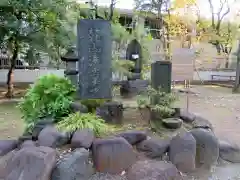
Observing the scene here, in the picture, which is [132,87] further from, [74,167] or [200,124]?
[74,167]

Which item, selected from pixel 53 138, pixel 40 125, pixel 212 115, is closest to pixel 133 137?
pixel 53 138

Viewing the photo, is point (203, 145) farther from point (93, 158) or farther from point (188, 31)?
Answer: point (188, 31)

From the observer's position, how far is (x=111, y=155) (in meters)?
3.28

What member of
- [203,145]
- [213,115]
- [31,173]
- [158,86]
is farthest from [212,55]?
[31,173]

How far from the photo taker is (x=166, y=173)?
10.6ft

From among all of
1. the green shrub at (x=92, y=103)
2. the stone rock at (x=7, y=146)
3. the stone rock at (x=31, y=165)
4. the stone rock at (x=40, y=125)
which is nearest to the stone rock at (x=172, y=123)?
the green shrub at (x=92, y=103)

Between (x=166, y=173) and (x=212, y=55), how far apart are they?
53.6 ft

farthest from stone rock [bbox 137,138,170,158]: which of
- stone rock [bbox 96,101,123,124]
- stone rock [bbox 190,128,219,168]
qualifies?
stone rock [bbox 96,101,123,124]

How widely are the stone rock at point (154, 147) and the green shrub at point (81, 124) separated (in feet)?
1.90

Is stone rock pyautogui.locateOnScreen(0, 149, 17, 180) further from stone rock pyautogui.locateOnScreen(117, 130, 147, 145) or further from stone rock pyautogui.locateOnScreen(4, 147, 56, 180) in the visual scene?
stone rock pyautogui.locateOnScreen(117, 130, 147, 145)

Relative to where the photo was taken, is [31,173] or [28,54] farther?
[28,54]

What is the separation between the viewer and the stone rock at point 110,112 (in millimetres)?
4453

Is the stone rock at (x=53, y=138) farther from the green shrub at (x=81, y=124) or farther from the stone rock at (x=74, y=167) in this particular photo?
the stone rock at (x=74, y=167)

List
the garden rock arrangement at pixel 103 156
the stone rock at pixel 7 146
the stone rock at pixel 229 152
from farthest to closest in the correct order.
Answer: the stone rock at pixel 229 152, the stone rock at pixel 7 146, the garden rock arrangement at pixel 103 156
